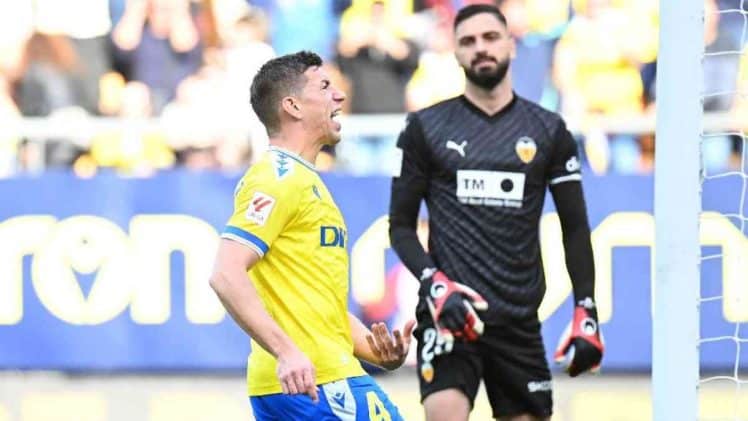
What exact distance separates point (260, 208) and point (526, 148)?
1876 millimetres

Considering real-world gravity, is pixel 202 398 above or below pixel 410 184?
below

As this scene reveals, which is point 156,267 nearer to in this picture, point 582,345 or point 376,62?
point 376,62

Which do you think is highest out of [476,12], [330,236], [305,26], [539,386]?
[305,26]

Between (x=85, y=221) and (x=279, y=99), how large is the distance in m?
6.16

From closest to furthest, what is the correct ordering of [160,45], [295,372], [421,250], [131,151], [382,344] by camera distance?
[295,372]
[382,344]
[421,250]
[131,151]
[160,45]

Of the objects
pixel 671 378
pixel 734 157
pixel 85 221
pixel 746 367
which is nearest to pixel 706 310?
pixel 746 367

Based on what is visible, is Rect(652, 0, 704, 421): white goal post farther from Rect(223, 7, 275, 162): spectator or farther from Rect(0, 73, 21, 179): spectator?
Rect(0, 73, 21, 179): spectator

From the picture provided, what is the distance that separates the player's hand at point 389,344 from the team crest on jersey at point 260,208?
22.0 inches

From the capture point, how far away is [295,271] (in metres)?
5.24

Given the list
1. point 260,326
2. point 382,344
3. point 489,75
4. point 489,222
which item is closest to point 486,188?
point 489,222

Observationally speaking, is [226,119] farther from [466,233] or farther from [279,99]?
[279,99]

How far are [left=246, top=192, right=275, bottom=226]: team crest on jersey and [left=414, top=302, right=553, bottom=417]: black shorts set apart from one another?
162 centimetres

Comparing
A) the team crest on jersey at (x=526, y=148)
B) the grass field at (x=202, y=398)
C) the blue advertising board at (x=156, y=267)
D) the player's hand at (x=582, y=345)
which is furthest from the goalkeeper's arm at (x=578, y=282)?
the blue advertising board at (x=156, y=267)

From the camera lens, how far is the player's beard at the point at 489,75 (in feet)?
22.1
